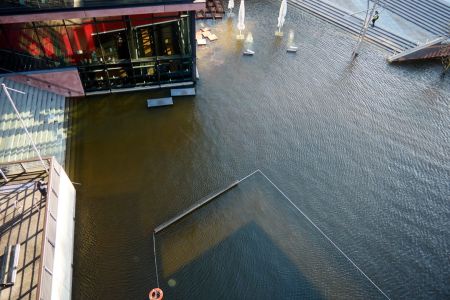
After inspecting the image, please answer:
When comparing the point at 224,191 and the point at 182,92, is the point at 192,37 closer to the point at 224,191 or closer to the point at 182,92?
the point at 182,92

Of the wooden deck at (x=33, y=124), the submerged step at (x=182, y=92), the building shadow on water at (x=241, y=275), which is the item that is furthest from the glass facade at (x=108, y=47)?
the building shadow on water at (x=241, y=275)

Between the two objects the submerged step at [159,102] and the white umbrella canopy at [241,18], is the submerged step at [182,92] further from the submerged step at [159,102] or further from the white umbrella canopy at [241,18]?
the white umbrella canopy at [241,18]

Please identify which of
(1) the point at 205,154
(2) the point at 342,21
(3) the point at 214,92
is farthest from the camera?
(2) the point at 342,21

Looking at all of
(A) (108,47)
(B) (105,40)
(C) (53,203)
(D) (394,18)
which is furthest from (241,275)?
(D) (394,18)

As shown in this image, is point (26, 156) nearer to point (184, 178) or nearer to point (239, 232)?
point (184, 178)

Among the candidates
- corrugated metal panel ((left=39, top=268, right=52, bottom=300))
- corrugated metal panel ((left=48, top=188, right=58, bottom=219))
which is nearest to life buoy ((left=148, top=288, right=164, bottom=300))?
corrugated metal panel ((left=39, top=268, right=52, bottom=300))

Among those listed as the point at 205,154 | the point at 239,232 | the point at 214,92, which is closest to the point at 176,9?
the point at 214,92
